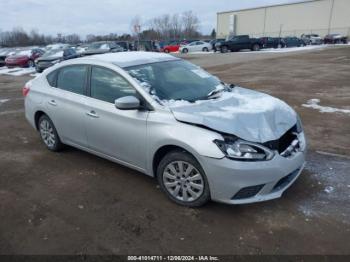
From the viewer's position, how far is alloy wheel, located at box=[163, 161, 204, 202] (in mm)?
3434

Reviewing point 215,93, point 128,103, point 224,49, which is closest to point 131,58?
point 128,103

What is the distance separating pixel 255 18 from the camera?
3268 inches

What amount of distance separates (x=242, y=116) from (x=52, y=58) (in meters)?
18.6

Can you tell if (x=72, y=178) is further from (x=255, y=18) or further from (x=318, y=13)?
(x=255, y=18)

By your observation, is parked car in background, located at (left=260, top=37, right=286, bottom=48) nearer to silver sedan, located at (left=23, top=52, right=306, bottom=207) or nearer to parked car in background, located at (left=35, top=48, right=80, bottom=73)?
parked car in background, located at (left=35, top=48, right=80, bottom=73)

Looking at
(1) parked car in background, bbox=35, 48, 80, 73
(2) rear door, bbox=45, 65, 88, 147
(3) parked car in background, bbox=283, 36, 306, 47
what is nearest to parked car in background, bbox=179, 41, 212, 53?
(3) parked car in background, bbox=283, 36, 306, 47

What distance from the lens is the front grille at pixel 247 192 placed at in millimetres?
3219

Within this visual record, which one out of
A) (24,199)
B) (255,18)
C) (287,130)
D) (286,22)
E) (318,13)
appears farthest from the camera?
(255,18)

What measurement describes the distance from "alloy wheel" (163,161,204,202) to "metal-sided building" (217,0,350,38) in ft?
235

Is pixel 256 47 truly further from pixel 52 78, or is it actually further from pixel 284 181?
pixel 284 181

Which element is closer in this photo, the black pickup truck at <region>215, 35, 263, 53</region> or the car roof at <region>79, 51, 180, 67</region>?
the car roof at <region>79, 51, 180, 67</region>

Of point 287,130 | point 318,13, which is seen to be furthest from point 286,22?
point 287,130

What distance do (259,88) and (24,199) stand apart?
847cm

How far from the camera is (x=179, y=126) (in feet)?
11.2
